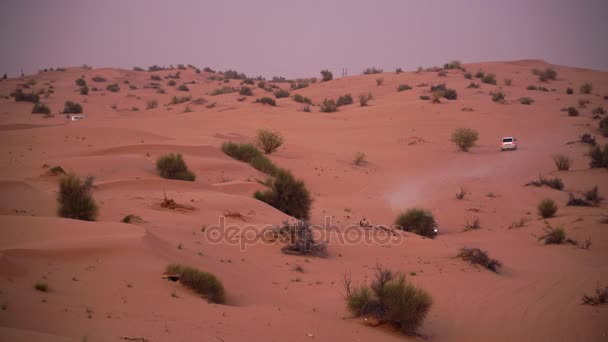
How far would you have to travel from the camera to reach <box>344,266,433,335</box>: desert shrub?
7.18 metres

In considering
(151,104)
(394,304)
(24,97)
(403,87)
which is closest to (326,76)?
(403,87)

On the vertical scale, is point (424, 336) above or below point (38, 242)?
below

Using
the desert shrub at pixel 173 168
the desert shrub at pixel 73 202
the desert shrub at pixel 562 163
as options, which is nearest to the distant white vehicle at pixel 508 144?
the desert shrub at pixel 562 163

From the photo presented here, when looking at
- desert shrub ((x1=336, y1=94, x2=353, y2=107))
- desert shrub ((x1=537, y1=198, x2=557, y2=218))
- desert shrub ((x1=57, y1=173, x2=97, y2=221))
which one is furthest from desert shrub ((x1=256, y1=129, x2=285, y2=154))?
desert shrub ((x1=336, y1=94, x2=353, y2=107))

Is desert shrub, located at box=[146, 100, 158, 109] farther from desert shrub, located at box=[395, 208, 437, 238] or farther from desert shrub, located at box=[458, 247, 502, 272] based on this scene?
desert shrub, located at box=[458, 247, 502, 272]

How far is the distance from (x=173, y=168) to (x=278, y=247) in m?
6.46

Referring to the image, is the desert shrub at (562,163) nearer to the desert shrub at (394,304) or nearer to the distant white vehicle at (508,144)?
the distant white vehicle at (508,144)

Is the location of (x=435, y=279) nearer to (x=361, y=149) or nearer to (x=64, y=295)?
(x=64, y=295)

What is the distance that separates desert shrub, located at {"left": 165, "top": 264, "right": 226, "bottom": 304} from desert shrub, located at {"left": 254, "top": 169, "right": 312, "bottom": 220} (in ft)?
23.3

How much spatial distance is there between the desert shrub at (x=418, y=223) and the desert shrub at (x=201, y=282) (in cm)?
878

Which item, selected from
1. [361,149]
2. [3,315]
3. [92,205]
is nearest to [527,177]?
[361,149]

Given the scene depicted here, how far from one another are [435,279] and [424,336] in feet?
9.05

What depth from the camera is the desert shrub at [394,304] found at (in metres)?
7.18

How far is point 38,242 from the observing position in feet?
23.8
